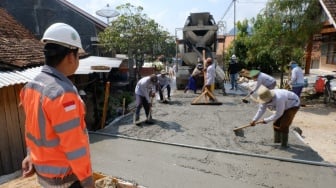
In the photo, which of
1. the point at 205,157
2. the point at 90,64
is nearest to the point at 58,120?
the point at 205,157

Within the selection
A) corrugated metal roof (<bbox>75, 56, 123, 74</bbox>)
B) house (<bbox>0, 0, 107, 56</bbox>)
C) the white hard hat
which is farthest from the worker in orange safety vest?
house (<bbox>0, 0, 107, 56</bbox>)

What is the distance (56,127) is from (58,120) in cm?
5

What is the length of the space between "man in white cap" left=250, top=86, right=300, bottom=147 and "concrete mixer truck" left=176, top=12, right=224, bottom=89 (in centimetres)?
745

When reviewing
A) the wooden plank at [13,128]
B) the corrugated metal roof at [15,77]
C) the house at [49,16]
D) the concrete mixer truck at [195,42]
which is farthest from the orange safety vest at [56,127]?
the house at [49,16]

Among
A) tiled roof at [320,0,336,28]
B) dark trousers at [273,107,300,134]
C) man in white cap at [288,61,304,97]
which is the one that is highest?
tiled roof at [320,0,336,28]

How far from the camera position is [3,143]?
17.0 feet

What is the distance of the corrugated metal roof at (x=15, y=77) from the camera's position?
4887 mm

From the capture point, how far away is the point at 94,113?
7867 mm

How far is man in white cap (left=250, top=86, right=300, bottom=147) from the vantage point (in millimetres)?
5043

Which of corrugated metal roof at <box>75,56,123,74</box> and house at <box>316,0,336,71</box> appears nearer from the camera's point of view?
corrugated metal roof at <box>75,56,123,74</box>

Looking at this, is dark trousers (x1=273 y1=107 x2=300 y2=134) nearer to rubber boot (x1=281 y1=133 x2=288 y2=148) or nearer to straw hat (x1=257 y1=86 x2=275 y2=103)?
rubber boot (x1=281 y1=133 x2=288 y2=148)

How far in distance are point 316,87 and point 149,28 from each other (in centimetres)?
824

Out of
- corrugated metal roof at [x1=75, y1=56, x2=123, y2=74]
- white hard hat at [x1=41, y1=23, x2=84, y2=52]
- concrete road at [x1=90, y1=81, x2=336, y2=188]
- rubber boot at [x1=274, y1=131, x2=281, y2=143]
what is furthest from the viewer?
corrugated metal roof at [x1=75, y1=56, x2=123, y2=74]

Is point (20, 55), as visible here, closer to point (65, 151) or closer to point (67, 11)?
point (65, 151)
